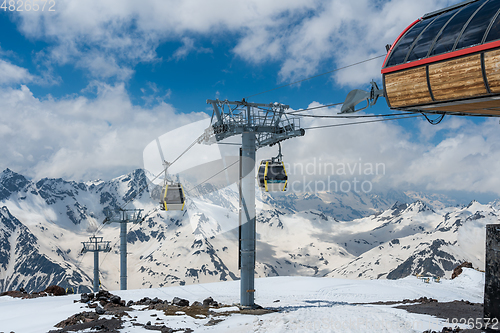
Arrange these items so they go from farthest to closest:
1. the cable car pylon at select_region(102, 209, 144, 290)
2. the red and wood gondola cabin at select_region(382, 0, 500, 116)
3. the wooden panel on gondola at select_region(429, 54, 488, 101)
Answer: the cable car pylon at select_region(102, 209, 144, 290) → the wooden panel on gondola at select_region(429, 54, 488, 101) → the red and wood gondola cabin at select_region(382, 0, 500, 116)

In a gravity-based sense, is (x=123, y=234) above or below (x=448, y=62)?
below

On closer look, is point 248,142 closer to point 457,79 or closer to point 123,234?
point 457,79

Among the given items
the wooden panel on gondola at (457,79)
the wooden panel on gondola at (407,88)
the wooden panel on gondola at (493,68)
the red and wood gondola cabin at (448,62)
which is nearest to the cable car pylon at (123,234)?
the wooden panel on gondola at (407,88)

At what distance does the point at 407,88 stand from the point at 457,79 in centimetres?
137

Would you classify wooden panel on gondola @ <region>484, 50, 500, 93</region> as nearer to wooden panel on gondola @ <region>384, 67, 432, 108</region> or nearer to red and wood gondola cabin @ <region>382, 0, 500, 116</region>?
red and wood gondola cabin @ <region>382, 0, 500, 116</region>

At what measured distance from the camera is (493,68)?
8625mm

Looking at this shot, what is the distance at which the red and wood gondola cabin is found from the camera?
882 centimetres

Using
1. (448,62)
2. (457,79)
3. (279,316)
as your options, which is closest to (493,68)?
(457,79)

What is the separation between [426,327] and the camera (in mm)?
12078

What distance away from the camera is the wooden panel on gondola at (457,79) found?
29.3 ft

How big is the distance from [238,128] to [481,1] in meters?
12.1

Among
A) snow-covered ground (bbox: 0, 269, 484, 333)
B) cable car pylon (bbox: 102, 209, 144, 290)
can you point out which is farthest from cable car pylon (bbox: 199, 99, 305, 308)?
cable car pylon (bbox: 102, 209, 144, 290)

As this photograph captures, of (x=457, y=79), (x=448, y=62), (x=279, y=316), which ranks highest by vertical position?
(x=448, y=62)

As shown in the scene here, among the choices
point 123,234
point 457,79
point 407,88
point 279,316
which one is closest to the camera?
point 457,79
